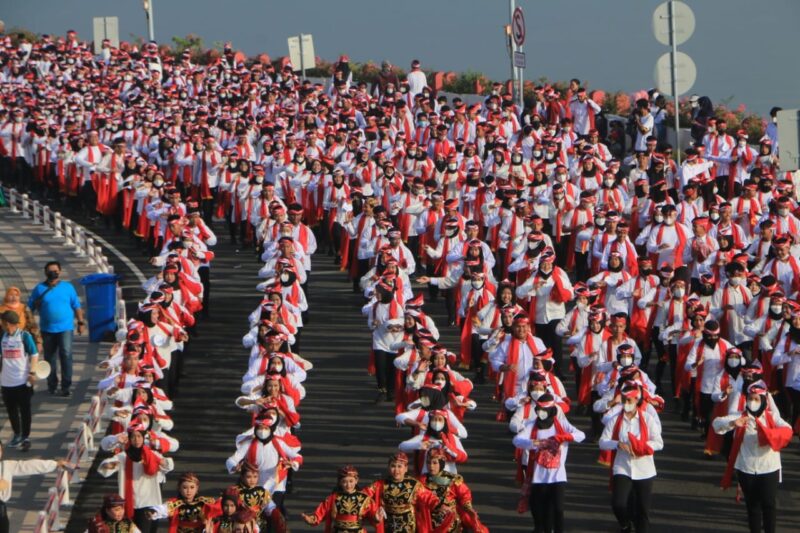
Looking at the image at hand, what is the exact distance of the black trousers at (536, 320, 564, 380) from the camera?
870 inches

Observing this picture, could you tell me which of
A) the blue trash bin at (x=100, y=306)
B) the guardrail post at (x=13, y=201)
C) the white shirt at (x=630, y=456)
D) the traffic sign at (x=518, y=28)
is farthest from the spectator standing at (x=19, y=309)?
the traffic sign at (x=518, y=28)

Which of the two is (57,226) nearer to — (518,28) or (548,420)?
(518,28)

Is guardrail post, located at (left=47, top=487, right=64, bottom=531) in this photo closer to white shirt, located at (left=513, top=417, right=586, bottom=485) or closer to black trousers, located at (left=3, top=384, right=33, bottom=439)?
black trousers, located at (left=3, top=384, right=33, bottom=439)

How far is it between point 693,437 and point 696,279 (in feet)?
12.1

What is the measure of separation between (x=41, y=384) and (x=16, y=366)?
3.38m

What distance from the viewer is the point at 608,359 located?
19.8 meters

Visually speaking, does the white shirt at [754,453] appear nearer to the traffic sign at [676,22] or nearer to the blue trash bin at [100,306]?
the blue trash bin at [100,306]

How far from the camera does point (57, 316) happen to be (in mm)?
21750

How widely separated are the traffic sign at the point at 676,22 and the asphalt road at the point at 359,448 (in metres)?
5.45

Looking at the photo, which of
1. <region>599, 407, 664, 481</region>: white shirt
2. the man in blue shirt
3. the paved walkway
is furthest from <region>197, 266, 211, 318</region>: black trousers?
<region>599, 407, 664, 481</region>: white shirt


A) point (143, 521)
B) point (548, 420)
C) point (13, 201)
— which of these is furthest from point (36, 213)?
point (548, 420)

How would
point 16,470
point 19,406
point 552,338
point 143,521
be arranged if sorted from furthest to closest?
1. point 552,338
2. point 19,406
3. point 143,521
4. point 16,470

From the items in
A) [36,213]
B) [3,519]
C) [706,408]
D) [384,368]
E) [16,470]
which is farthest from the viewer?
[36,213]

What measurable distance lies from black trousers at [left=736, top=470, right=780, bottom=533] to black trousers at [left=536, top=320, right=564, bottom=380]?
18.3 feet
